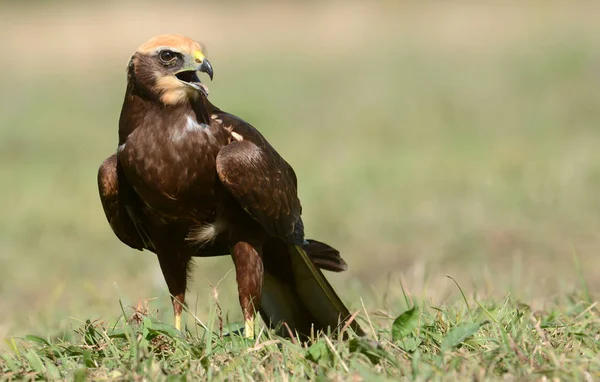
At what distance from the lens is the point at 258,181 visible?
3.97m

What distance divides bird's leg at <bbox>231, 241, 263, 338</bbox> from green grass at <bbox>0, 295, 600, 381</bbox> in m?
0.27

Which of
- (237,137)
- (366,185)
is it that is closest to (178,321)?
(237,137)

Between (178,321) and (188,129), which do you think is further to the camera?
(178,321)

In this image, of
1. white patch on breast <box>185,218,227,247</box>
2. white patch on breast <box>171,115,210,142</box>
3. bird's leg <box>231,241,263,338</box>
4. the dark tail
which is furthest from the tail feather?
white patch on breast <box>171,115,210,142</box>

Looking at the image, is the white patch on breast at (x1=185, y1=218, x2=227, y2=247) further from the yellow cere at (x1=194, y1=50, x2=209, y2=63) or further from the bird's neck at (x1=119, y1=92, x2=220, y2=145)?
the yellow cere at (x1=194, y1=50, x2=209, y2=63)

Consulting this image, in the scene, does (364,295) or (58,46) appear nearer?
(364,295)

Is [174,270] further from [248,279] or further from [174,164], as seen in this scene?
[174,164]

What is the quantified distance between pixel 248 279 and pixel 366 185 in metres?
5.86

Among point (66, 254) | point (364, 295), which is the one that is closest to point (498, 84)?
point (66, 254)

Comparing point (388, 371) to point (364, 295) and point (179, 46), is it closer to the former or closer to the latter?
point (179, 46)

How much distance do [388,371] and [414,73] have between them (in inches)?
520

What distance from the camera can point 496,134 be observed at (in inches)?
483

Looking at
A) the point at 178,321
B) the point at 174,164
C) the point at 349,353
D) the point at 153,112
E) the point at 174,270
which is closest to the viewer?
the point at 349,353

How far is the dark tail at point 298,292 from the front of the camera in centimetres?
425
